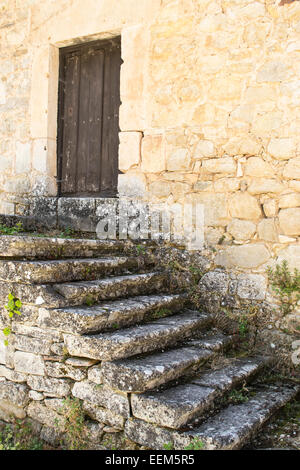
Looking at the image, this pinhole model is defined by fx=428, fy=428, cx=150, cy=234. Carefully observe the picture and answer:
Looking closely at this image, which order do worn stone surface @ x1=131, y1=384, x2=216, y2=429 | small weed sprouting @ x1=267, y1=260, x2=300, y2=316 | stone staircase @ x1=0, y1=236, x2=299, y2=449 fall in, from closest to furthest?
1. worn stone surface @ x1=131, y1=384, x2=216, y2=429
2. stone staircase @ x1=0, y1=236, x2=299, y2=449
3. small weed sprouting @ x1=267, y1=260, x2=300, y2=316

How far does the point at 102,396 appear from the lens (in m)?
2.43

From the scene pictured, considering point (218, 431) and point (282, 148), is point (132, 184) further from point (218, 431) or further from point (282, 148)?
point (218, 431)

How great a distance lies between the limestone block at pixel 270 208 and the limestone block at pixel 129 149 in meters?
1.31

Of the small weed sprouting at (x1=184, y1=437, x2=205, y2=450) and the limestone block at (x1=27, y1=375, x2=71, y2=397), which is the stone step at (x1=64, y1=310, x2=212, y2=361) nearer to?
the limestone block at (x1=27, y1=375, x2=71, y2=397)

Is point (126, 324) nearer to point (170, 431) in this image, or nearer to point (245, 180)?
point (170, 431)

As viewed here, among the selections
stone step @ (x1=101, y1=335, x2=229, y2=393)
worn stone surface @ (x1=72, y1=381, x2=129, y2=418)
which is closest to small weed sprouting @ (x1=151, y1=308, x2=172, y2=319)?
stone step @ (x1=101, y1=335, x2=229, y2=393)

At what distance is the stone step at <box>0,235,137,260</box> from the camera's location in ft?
9.47

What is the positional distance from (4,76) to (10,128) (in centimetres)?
64

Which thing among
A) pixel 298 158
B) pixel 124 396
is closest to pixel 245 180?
pixel 298 158

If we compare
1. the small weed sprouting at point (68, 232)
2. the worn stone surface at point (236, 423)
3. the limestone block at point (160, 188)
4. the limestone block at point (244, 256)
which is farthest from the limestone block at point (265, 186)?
the small weed sprouting at point (68, 232)

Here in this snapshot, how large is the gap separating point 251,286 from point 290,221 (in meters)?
0.61

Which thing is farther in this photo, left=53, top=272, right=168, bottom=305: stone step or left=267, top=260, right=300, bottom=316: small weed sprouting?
left=267, top=260, right=300, bottom=316: small weed sprouting

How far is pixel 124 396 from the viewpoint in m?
2.34

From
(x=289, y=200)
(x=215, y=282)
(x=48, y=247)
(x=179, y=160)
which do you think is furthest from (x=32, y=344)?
(x=289, y=200)
